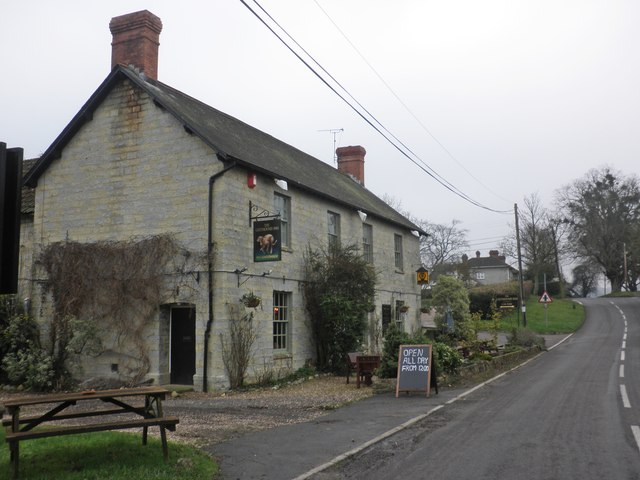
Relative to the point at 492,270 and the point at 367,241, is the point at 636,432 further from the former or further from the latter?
the point at 492,270

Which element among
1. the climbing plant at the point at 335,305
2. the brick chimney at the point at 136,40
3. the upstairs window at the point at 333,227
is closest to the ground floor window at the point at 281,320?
the climbing plant at the point at 335,305

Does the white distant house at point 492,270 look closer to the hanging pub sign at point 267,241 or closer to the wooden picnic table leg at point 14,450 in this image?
the hanging pub sign at point 267,241

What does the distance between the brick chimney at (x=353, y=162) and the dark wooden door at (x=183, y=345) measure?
53.1 ft

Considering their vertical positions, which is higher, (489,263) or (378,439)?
(489,263)

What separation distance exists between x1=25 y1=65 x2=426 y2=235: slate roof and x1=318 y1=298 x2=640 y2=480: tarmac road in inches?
321

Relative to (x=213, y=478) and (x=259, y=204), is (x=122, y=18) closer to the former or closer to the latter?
(x=259, y=204)

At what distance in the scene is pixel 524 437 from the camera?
27.5ft

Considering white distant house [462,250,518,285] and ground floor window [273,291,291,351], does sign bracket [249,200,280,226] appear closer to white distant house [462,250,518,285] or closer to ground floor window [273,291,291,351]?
ground floor window [273,291,291,351]

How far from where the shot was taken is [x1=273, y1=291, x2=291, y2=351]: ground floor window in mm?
17484

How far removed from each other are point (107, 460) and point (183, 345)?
30.3 feet

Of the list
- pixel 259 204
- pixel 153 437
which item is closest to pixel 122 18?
pixel 259 204

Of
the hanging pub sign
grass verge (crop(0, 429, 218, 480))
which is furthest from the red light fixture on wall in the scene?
grass verge (crop(0, 429, 218, 480))

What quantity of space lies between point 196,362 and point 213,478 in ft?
29.1

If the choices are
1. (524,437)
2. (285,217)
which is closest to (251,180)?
(285,217)
